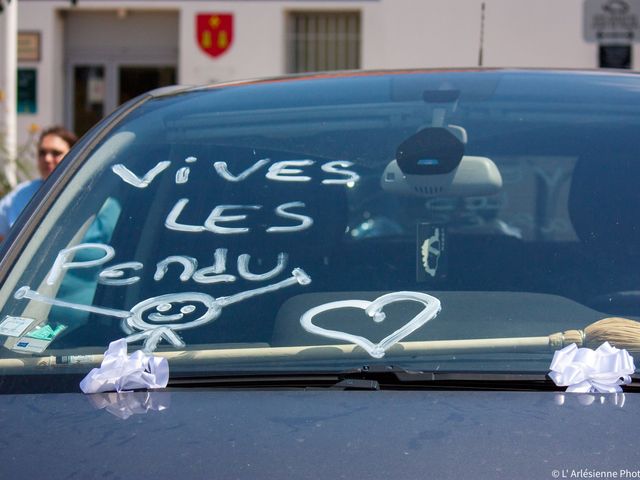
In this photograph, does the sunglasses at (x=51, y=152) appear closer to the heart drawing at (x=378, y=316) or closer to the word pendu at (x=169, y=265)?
the word pendu at (x=169, y=265)

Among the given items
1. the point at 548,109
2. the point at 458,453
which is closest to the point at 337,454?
the point at 458,453

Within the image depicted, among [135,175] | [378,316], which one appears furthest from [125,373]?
[135,175]

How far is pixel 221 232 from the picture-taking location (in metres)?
2.28

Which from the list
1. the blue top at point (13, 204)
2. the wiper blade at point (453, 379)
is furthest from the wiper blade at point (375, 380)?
the blue top at point (13, 204)

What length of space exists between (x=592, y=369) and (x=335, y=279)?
568 millimetres

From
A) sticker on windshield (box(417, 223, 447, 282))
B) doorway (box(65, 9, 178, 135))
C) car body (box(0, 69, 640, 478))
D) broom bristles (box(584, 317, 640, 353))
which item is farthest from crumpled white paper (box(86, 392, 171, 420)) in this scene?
doorway (box(65, 9, 178, 135))

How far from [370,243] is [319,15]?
936 cm

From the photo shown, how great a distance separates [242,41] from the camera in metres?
11.4

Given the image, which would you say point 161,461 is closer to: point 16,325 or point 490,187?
point 16,325

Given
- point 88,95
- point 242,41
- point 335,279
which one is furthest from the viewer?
point 88,95

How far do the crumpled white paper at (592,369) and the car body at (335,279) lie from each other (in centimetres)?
2

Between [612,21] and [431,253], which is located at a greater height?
[612,21]

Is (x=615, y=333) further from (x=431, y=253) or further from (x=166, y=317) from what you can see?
(x=166, y=317)

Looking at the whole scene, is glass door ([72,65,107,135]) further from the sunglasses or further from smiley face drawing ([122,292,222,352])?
smiley face drawing ([122,292,222,352])
